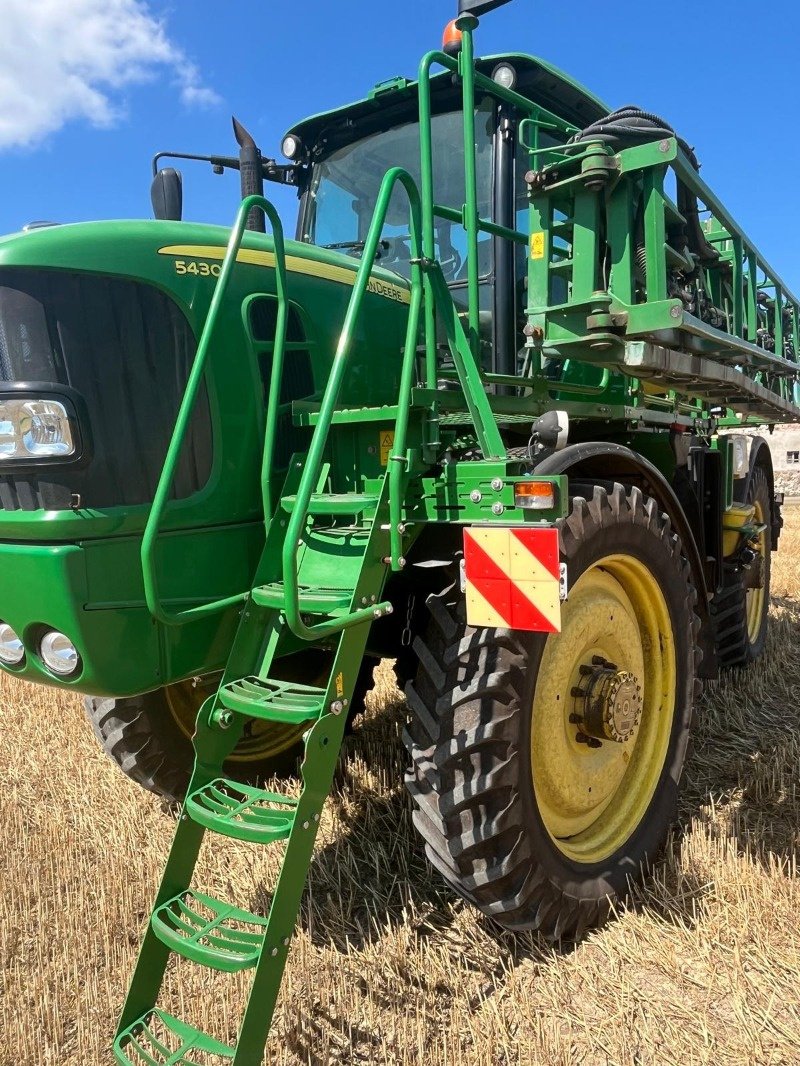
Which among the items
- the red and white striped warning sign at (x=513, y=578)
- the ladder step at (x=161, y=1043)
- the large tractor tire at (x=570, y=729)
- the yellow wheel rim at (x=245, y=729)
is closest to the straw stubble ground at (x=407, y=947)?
the ladder step at (x=161, y=1043)

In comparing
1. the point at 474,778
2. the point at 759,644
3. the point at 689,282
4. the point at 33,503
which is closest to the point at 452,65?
the point at 689,282

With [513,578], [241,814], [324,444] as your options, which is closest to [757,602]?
[513,578]

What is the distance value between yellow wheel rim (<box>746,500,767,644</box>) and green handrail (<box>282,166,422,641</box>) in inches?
149

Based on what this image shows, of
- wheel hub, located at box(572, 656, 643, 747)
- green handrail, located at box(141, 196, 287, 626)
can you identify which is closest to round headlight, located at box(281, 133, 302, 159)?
green handrail, located at box(141, 196, 287, 626)

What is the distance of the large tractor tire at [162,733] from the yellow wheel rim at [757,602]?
10.4ft

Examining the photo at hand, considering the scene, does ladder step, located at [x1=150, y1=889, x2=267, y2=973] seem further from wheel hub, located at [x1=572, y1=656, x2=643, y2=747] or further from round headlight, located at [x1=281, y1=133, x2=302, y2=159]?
round headlight, located at [x1=281, y1=133, x2=302, y2=159]

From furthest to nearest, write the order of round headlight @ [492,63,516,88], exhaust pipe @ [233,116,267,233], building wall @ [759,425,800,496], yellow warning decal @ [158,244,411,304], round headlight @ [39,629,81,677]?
building wall @ [759,425,800,496] < round headlight @ [492,63,516,88] < exhaust pipe @ [233,116,267,233] < yellow warning decal @ [158,244,411,304] < round headlight @ [39,629,81,677]

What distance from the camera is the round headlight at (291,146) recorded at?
3.80 metres

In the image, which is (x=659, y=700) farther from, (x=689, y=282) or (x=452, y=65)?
(x=452, y=65)

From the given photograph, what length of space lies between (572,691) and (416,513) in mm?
770

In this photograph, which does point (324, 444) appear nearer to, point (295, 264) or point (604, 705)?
point (295, 264)

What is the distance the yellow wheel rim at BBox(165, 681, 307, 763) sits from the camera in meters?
2.98

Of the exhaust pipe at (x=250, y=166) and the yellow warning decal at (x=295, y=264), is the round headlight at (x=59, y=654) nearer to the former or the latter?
the yellow warning decal at (x=295, y=264)

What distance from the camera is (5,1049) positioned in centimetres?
198
